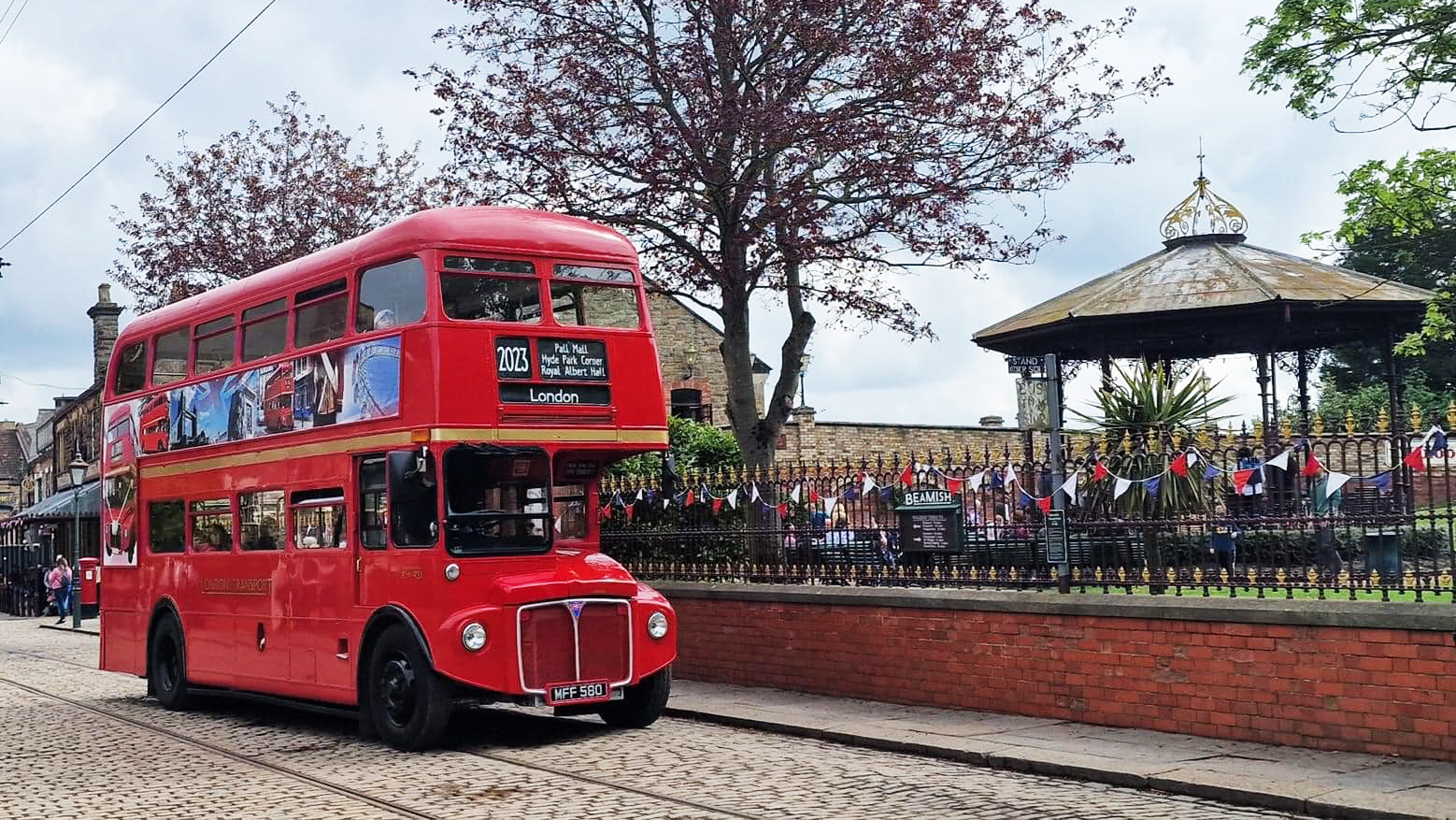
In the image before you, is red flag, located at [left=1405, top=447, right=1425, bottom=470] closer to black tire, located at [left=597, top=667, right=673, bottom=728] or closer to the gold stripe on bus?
the gold stripe on bus

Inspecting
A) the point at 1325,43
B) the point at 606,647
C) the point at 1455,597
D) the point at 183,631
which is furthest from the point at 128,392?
the point at 1325,43

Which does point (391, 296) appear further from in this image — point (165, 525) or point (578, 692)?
point (165, 525)

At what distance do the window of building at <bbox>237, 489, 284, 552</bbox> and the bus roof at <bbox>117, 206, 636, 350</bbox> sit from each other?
6.60ft

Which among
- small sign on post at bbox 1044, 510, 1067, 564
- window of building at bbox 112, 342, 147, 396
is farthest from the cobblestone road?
window of building at bbox 112, 342, 147, 396

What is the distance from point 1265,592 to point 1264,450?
1209 mm

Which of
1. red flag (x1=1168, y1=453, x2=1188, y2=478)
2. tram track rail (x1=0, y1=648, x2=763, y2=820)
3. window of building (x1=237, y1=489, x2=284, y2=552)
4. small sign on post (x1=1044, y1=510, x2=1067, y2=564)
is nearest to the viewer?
tram track rail (x1=0, y1=648, x2=763, y2=820)

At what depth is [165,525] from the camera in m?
17.1

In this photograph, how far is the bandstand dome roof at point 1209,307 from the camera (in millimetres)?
19594

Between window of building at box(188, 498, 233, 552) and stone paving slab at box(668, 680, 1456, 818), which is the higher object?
window of building at box(188, 498, 233, 552)

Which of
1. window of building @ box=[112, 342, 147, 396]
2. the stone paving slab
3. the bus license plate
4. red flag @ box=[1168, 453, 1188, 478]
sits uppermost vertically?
window of building @ box=[112, 342, 147, 396]

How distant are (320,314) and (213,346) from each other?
2.55 metres

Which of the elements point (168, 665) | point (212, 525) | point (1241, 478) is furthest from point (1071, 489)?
point (168, 665)

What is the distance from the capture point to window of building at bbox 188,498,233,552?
51.4ft

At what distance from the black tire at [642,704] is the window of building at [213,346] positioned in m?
5.52
